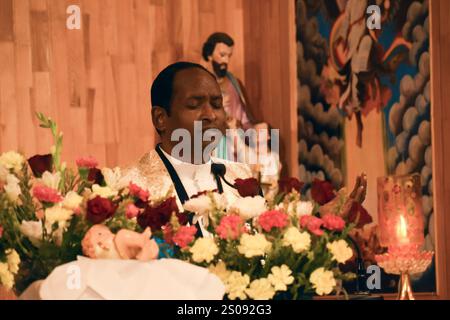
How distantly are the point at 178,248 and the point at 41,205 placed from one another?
0.36 metres

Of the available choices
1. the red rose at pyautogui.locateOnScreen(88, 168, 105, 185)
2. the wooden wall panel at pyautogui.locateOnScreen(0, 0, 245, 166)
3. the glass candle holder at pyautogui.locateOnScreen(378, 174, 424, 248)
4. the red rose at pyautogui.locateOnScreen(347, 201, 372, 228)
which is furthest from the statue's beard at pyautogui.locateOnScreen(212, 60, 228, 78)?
the red rose at pyautogui.locateOnScreen(347, 201, 372, 228)

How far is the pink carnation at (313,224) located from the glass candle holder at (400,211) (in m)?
1.36

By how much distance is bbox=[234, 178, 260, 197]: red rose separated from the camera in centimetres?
261

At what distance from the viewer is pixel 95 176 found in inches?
104

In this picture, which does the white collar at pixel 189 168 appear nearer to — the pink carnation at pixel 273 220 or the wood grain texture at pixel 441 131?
the pink carnation at pixel 273 220

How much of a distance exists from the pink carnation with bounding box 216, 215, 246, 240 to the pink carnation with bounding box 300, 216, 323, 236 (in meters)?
0.16

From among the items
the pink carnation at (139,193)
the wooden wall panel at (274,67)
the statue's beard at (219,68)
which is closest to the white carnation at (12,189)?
the pink carnation at (139,193)

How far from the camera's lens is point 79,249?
2451mm

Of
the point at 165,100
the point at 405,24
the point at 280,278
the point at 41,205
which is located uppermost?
the point at 405,24

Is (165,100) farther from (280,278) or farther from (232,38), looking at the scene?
(232,38)

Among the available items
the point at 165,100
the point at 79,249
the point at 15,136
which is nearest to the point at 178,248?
the point at 79,249

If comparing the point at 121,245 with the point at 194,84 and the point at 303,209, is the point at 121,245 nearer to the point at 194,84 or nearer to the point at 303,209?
the point at 303,209

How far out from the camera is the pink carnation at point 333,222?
8.11ft

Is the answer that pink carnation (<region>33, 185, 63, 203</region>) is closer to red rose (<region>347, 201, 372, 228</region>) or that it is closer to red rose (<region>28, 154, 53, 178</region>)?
red rose (<region>28, 154, 53, 178</region>)
